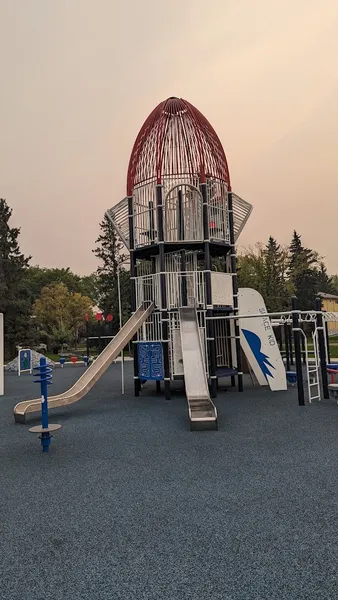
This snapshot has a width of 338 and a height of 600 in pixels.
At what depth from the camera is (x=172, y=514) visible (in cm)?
412

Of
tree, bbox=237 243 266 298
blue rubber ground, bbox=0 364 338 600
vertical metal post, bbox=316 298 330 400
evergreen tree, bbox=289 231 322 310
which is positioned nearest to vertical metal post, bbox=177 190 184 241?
vertical metal post, bbox=316 298 330 400

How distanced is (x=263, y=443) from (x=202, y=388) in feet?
8.74

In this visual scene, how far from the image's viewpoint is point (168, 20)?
44.8 feet

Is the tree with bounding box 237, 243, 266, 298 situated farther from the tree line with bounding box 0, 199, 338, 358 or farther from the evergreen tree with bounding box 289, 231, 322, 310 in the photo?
the evergreen tree with bounding box 289, 231, 322, 310

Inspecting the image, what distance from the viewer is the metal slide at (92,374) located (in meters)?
9.42

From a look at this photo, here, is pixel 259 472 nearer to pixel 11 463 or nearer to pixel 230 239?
pixel 11 463

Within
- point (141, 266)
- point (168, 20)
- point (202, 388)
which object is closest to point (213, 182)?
point (141, 266)

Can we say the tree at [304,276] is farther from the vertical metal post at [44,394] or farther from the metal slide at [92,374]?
the vertical metal post at [44,394]

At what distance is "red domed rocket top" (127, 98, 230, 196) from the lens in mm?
13375

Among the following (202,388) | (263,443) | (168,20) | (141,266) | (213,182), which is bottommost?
(263,443)

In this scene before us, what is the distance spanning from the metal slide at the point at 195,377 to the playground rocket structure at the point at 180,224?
880mm

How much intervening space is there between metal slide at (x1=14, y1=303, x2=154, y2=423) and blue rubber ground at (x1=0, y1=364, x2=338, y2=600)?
140cm

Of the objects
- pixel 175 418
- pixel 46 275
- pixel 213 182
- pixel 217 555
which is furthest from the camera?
pixel 46 275

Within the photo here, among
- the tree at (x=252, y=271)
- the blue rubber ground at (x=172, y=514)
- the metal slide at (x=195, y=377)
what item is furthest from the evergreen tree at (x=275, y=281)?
the blue rubber ground at (x=172, y=514)
